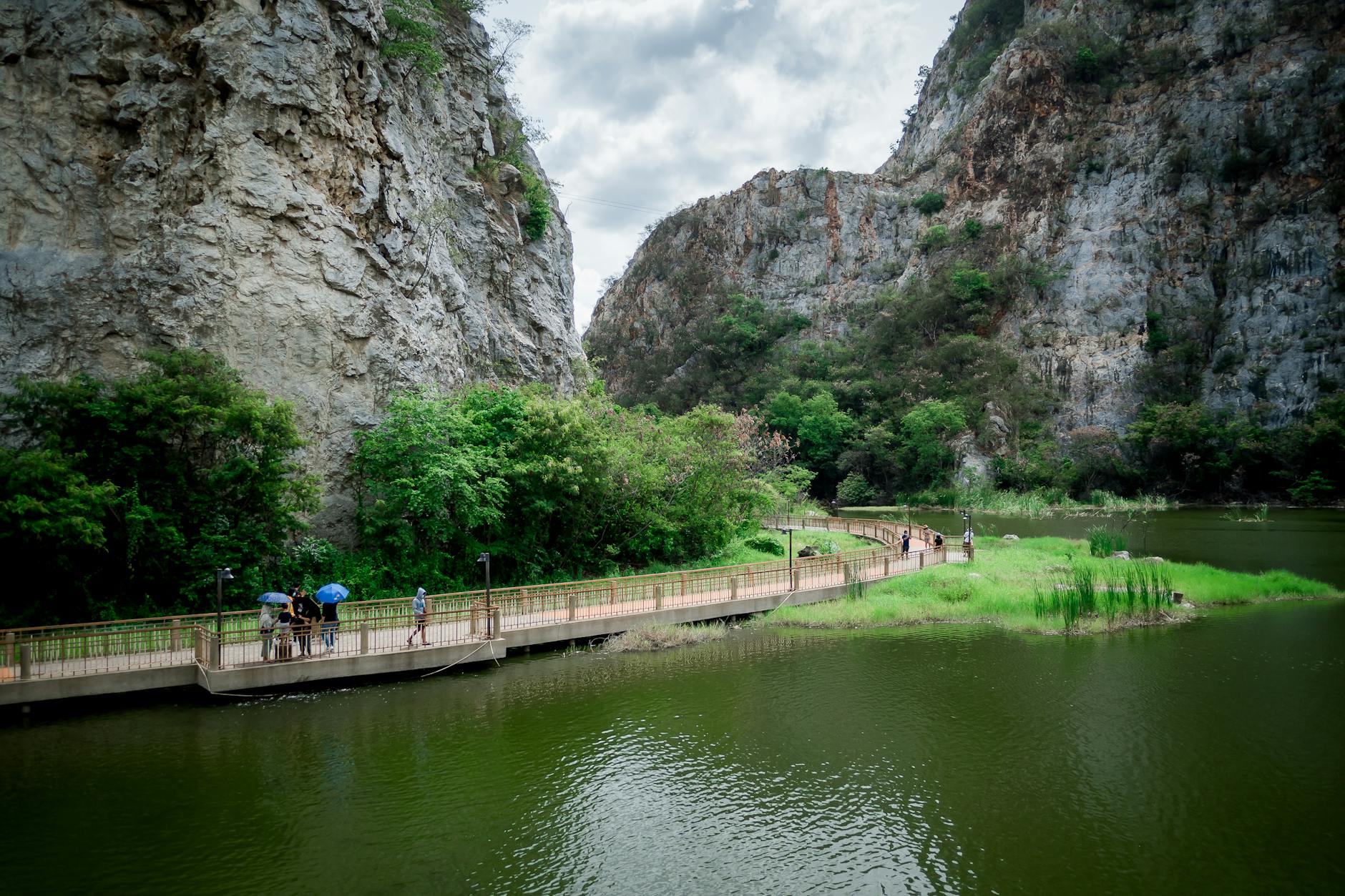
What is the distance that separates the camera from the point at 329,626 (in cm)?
1555

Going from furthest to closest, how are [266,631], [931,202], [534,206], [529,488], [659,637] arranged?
[931,202] → [534,206] → [529,488] → [659,637] → [266,631]

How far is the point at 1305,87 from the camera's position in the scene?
64.2 meters

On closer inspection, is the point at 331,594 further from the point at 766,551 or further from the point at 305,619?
the point at 766,551

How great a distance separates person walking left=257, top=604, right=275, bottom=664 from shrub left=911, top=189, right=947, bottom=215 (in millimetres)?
87176

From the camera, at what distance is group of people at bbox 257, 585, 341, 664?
590 inches

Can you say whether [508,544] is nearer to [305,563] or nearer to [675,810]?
[305,563]

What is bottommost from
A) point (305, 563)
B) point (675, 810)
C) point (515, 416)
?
point (675, 810)

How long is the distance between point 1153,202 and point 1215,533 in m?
44.9

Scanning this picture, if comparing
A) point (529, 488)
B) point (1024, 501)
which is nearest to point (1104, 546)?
point (529, 488)

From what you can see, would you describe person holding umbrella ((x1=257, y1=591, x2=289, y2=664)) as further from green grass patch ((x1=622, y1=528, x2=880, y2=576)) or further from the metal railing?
green grass patch ((x1=622, y1=528, x2=880, y2=576))

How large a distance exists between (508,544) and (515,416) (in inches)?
159

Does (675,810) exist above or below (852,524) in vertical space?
below

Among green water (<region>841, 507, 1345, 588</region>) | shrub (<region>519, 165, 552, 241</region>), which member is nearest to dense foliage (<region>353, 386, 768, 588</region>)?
shrub (<region>519, 165, 552, 241</region>)

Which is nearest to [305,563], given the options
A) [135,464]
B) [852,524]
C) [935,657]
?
[135,464]
